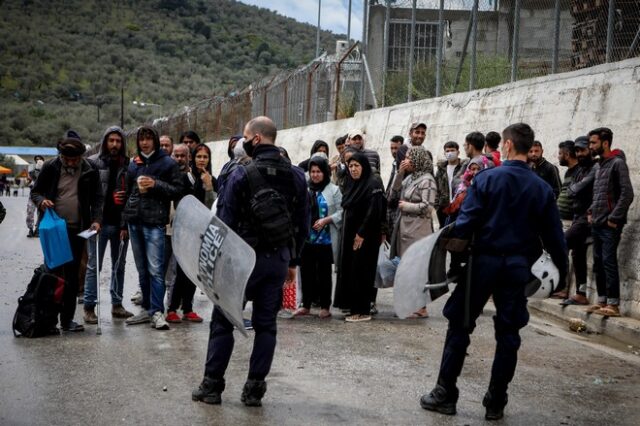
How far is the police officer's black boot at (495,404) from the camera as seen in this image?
5.80m

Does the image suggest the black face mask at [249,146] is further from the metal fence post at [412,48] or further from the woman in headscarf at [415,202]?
the metal fence post at [412,48]

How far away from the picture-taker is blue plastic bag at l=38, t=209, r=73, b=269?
8.25 meters

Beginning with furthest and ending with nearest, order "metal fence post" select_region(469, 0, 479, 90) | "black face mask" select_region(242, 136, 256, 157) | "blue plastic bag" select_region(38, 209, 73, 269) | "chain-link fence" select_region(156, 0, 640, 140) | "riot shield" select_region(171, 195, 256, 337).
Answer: "metal fence post" select_region(469, 0, 479, 90) < "chain-link fence" select_region(156, 0, 640, 140) < "blue plastic bag" select_region(38, 209, 73, 269) < "black face mask" select_region(242, 136, 256, 157) < "riot shield" select_region(171, 195, 256, 337)

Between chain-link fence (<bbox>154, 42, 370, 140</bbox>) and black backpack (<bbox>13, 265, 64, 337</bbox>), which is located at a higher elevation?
chain-link fence (<bbox>154, 42, 370, 140</bbox>)

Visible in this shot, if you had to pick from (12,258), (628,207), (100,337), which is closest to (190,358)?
(100,337)

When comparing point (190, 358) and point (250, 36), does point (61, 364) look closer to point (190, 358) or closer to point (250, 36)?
point (190, 358)

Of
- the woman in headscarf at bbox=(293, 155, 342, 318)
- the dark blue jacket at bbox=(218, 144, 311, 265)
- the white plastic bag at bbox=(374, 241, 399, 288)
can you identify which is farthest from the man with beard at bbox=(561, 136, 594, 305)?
the dark blue jacket at bbox=(218, 144, 311, 265)

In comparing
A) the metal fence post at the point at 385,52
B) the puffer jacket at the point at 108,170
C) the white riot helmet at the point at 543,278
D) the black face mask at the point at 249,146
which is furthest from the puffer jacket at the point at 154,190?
the metal fence post at the point at 385,52

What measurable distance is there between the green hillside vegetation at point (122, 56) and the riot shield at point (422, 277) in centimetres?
8061

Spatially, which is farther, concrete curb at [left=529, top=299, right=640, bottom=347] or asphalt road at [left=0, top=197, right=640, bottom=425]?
concrete curb at [left=529, top=299, right=640, bottom=347]

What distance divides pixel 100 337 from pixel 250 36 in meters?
114

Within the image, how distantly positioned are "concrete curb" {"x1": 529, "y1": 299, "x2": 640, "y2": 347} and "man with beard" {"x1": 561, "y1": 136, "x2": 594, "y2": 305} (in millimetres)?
175

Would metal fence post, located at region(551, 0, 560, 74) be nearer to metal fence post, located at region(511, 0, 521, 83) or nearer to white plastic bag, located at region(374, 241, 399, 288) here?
metal fence post, located at region(511, 0, 521, 83)

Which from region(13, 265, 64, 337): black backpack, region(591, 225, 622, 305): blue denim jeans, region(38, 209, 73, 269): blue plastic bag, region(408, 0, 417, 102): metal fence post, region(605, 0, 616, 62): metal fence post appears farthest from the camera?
region(408, 0, 417, 102): metal fence post
